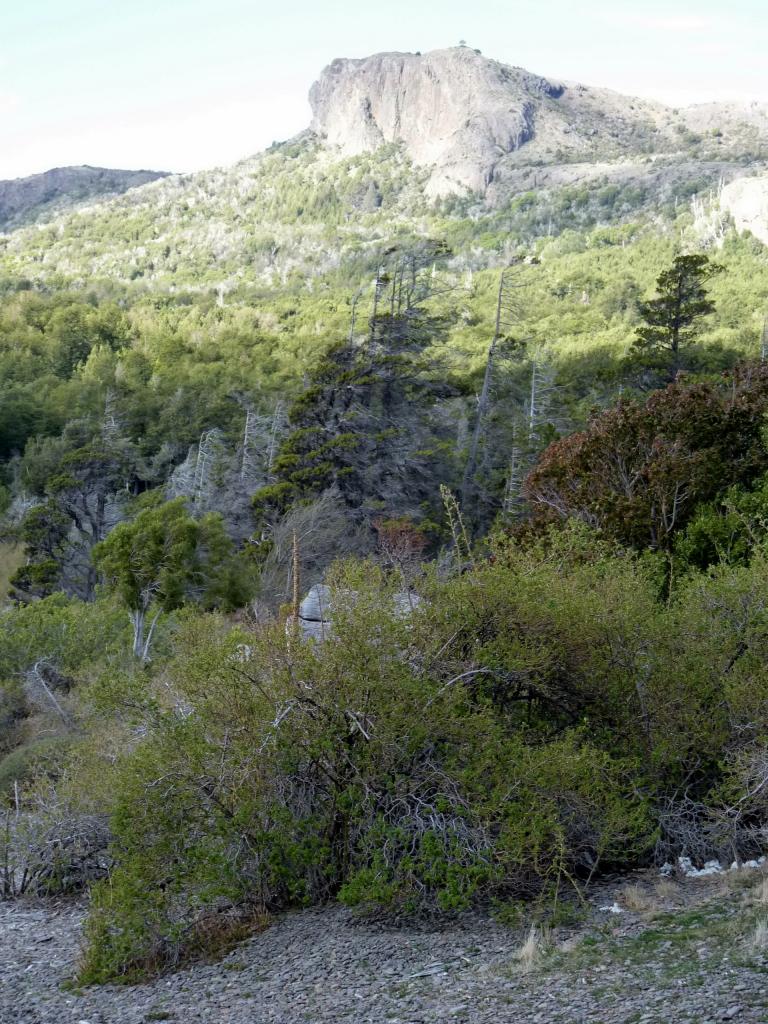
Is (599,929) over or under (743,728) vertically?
under

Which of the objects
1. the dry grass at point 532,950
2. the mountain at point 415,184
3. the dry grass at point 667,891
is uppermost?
the mountain at point 415,184

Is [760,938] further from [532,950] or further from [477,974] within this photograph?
[477,974]

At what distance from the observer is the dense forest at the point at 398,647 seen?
29.6ft

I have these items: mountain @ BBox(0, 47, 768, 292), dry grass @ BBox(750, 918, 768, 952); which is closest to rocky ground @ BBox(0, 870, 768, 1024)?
dry grass @ BBox(750, 918, 768, 952)

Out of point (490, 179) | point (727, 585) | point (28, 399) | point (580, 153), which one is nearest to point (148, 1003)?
point (727, 585)

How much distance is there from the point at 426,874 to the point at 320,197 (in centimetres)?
15188

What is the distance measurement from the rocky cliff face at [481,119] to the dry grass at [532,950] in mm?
144033

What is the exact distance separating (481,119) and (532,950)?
163 metres

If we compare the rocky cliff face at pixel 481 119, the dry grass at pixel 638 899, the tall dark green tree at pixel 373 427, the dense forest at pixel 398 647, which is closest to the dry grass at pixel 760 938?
the dry grass at pixel 638 899

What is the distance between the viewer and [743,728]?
379 inches

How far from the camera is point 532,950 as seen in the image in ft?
24.7

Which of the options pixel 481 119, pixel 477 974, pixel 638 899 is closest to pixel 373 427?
pixel 638 899

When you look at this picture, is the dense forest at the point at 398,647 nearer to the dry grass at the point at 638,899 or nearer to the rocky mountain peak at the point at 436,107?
the dry grass at the point at 638,899

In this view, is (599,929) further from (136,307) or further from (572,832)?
(136,307)
